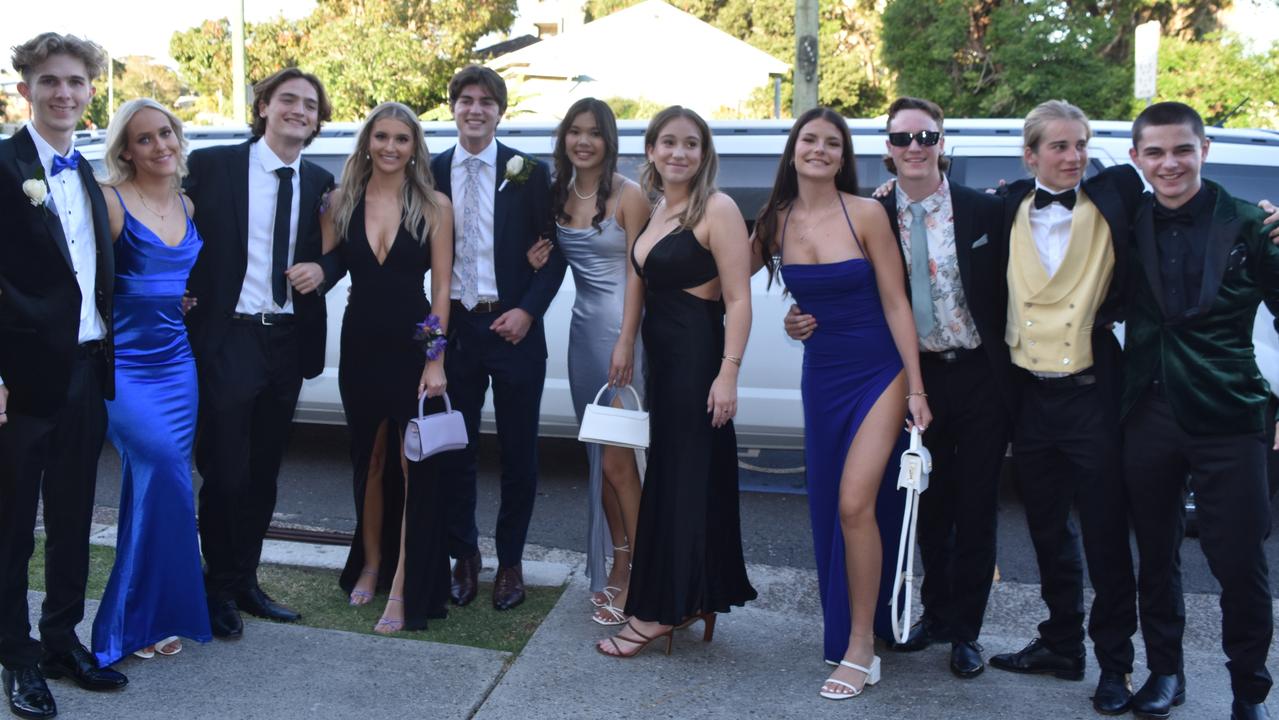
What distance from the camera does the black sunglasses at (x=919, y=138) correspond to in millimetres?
4246

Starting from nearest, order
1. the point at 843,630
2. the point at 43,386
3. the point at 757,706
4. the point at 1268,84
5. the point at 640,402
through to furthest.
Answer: the point at 43,386
the point at 757,706
the point at 843,630
the point at 640,402
the point at 1268,84

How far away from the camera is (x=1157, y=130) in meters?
3.87

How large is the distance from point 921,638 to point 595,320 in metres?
1.83

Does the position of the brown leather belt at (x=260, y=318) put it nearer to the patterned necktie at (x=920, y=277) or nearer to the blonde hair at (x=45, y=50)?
the blonde hair at (x=45, y=50)

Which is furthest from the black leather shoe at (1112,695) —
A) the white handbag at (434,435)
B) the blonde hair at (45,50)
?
the blonde hair at (45,50)

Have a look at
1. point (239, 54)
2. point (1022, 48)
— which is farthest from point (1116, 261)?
point (1022, 48)

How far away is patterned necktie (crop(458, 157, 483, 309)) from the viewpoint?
16.2ft

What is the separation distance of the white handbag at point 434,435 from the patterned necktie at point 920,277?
1.80 m

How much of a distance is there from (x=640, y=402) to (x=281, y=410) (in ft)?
4.73

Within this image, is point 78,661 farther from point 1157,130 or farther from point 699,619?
point 1157,130


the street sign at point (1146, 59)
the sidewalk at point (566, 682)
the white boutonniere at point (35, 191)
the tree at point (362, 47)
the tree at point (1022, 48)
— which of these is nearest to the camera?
the white boutonniere at point (35, 191)

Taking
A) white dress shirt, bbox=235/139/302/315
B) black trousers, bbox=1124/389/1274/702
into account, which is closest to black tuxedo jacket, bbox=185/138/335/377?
white dress shirt, bbox=235/139/302/315

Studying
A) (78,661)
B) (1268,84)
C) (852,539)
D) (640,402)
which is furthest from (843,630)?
(1268,84)

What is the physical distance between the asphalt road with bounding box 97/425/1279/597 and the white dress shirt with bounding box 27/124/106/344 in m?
2.67
